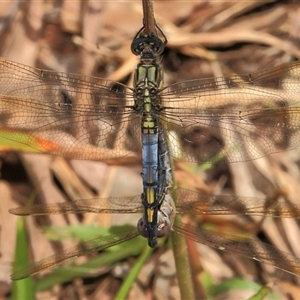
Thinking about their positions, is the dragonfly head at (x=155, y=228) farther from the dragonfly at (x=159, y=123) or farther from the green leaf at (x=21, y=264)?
the green leaf at (x=21, y=264)

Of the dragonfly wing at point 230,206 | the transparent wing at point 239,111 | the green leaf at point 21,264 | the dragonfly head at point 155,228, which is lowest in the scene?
the green leaf at point 21,264

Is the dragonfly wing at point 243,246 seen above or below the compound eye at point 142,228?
below

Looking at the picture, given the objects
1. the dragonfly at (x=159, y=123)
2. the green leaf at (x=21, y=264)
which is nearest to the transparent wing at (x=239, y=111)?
the dragonfly at (x=159, y=123)

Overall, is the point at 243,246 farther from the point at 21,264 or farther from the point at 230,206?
the point at 21,264

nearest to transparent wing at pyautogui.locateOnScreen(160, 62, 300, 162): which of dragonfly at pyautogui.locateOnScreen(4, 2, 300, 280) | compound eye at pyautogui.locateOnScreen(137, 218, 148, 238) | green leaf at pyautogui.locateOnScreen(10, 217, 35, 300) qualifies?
dragonfly at pyautogui.locateOnScreen(4, 2, 300, 280)

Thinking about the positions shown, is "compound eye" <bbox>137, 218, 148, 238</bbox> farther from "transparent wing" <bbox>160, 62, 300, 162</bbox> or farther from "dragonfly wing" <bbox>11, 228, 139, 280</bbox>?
"transparent wing" <bbox>160, 62, 300, 162</bbox>

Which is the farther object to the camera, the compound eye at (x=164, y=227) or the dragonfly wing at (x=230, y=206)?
the dragonfly wing at (x=230, y=206)

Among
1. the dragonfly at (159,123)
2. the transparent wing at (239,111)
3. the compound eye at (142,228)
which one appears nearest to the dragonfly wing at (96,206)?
the dragonfly at (159,123)

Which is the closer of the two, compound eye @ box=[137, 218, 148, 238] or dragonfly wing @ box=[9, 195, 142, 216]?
compound eye @ box=[137, 218, 148, 238]
